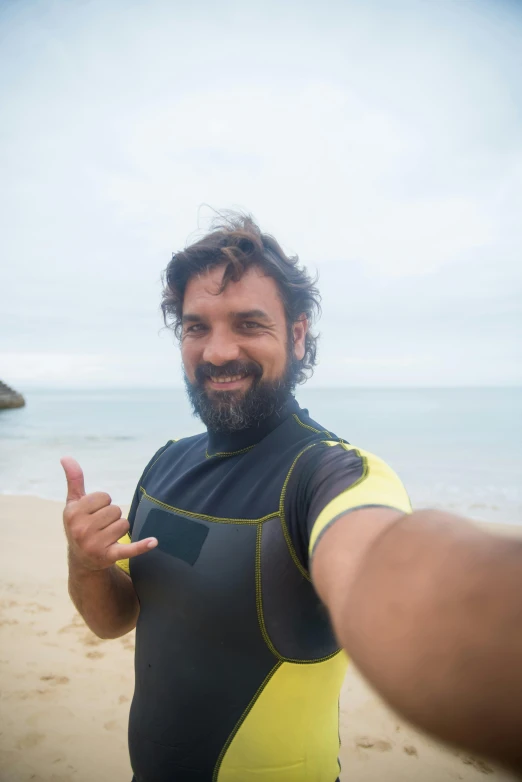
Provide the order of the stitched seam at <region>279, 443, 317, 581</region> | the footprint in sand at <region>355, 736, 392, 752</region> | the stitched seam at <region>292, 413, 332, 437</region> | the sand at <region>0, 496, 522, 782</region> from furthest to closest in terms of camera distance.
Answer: the footprint in sand at <region>355, 736, 392, 752</region>
the sand at <region>0, 496, 522, 782</region>
the stitched seam at <region>292, 413, 332, 437</region>
the stitched seam at <region>279, 443, 317, 581</region>

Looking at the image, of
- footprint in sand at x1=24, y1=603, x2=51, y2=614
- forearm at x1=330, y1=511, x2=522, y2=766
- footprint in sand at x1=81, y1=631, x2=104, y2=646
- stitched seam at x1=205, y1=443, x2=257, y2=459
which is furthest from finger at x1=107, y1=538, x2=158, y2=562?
footprint in sand at x1=24, y1=603, x2=51, y2=614

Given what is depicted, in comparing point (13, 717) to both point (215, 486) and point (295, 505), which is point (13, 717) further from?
point (295, 505)

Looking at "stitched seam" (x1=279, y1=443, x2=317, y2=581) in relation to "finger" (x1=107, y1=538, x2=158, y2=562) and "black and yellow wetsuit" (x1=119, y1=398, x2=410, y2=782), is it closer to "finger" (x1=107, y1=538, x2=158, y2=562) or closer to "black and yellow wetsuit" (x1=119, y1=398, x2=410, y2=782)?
"black and yellow wetsuit" (x1=119, y1=398, x2=410, y2=782)

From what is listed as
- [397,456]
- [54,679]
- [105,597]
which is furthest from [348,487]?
[397,456]

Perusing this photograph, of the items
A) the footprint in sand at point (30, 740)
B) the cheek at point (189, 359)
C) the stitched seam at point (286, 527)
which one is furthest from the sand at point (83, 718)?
the cheek at point (189, 359)

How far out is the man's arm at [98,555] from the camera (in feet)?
4.31

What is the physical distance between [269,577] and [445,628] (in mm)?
739

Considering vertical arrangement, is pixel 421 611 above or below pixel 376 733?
above

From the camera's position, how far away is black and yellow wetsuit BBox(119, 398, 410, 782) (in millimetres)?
1172

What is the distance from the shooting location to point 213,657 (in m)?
1.25

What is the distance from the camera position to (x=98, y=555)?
1.32 m

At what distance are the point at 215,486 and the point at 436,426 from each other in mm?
27874

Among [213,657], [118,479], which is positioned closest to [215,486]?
[213,657]

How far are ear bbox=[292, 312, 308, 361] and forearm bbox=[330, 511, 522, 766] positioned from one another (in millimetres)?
1283
